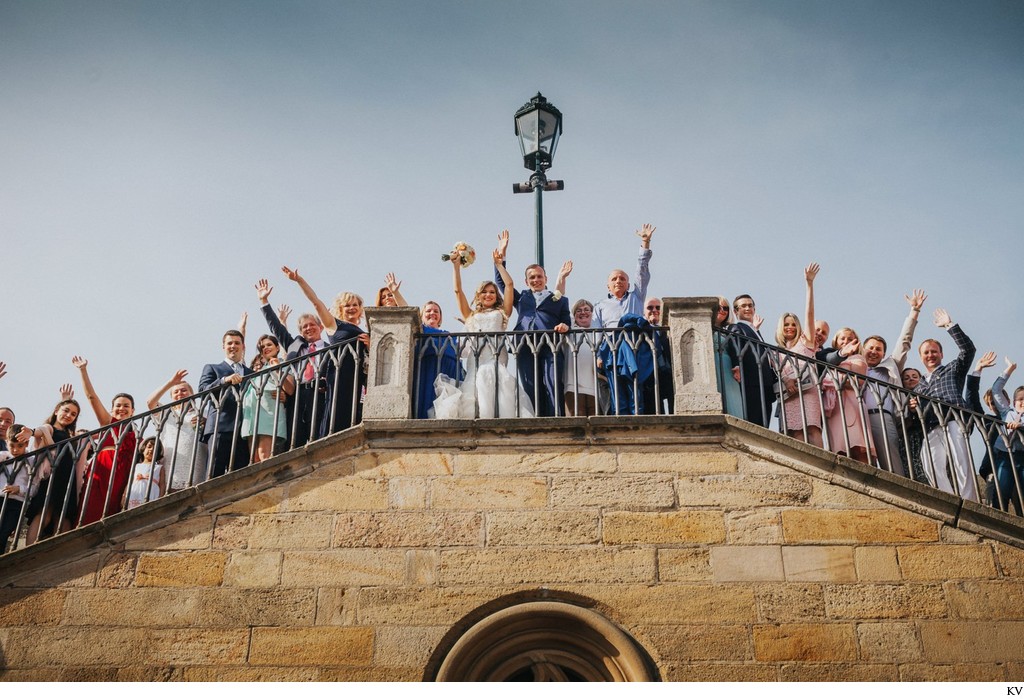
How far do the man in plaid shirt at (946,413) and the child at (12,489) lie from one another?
737cm

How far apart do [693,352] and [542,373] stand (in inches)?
50.9

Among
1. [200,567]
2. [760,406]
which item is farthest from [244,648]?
[760,406]

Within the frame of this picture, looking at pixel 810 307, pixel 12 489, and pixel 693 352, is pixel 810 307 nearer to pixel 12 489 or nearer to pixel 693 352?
pixel 693 352

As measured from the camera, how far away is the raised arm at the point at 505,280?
10.3 meters

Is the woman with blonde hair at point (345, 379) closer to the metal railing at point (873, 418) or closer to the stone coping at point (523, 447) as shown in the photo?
the stone coping at point (523, 447)

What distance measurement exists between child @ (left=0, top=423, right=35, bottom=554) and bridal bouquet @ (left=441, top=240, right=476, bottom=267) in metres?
4.01

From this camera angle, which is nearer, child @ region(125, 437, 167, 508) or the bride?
child @ region(125, 437, 167, 508)

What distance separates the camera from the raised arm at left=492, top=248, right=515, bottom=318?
A: 1026 cm

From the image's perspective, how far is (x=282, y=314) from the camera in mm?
11398

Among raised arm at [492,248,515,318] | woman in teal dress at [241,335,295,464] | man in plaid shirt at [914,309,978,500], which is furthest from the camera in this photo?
raised arm at [492,248,515,318]

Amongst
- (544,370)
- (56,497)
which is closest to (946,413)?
(544,370)

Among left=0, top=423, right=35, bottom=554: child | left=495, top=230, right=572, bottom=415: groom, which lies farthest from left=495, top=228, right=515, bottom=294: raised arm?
left=0, top=423, right=35, bottom=554: child

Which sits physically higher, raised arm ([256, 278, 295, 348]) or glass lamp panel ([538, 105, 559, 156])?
glass lamp panel ([538, 105, 559, 156])

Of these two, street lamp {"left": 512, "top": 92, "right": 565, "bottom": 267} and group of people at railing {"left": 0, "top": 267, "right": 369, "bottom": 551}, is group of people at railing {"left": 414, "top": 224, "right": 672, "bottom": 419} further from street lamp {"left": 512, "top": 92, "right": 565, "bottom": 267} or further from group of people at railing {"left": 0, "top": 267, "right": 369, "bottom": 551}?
street lamp {"left": 512, "top": 92, "right": 565, "bottom": 267}
